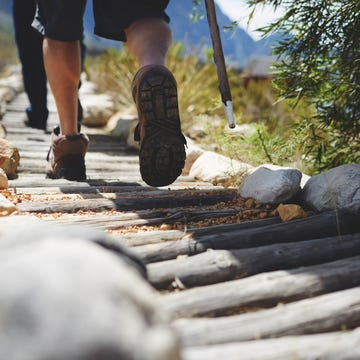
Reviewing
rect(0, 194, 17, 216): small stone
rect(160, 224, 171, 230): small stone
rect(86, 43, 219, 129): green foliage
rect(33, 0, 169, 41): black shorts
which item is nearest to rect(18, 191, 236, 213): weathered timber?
rect(0, 194, 17, 216): small stone

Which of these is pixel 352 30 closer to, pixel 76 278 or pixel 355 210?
pixel 355 210

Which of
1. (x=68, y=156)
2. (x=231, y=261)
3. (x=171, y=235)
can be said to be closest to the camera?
(x=231, y=261)

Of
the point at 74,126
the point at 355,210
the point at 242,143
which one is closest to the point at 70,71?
the point at 74,126

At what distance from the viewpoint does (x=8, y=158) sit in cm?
281

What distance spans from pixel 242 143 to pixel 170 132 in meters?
1.36

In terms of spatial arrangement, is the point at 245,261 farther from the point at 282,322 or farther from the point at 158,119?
the point at 158,119

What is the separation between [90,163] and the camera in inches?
145

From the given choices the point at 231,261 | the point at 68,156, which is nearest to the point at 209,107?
the point at 68,156

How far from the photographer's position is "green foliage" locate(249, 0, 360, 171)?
2.54 metres

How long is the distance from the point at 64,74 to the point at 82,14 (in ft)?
1.05

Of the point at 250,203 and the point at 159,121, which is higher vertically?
the point at 159,121

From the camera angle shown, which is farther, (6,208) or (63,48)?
(63,48)

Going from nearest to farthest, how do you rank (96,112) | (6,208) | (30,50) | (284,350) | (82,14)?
(284,350)
(6,208)
(82,14)
(30,50)
(96,112)

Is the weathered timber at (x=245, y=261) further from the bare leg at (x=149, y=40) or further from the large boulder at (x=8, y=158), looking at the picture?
the large boulder at (x=8, y=158)
